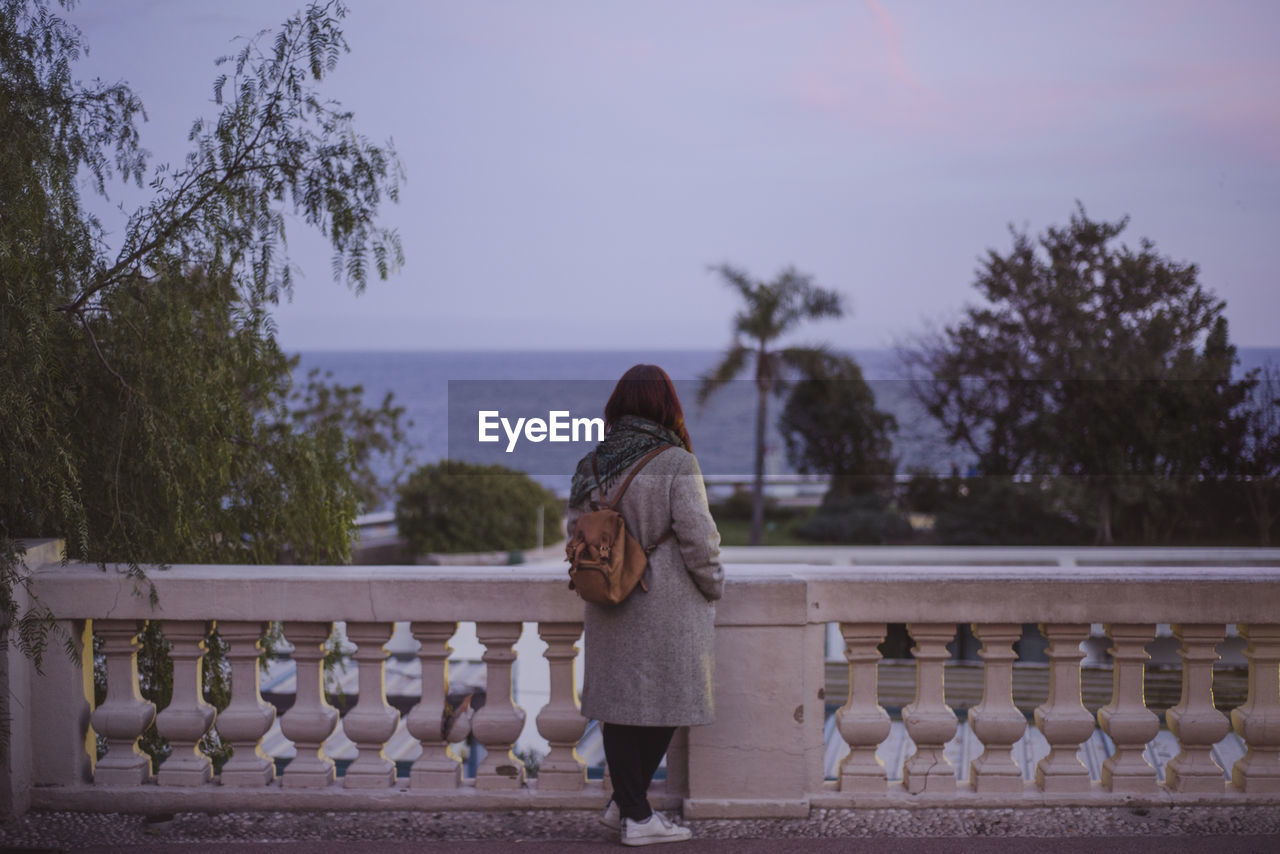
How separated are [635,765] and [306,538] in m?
2.99

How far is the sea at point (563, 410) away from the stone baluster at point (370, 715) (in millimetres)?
1079

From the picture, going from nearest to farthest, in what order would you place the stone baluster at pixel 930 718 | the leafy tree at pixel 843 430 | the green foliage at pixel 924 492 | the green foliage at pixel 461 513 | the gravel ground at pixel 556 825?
the gravel ground at pixel 556 825 → the stone baluster at pixel 930 718 → the green foliage at pixel 461 513 → the green foliage at pixel 924 492 → the leafy tree at pixel 843 430

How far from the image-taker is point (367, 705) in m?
4.04

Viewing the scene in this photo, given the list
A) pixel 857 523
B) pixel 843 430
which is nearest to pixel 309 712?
pixel 857 523

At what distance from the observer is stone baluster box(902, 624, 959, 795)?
12.9ft

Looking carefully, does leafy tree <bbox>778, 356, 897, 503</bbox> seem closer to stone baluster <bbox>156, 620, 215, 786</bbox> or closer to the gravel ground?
the gravel ground

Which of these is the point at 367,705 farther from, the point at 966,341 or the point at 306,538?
the point at 966,341

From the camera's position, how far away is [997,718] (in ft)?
13.0

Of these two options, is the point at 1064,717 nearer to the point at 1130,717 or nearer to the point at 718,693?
the point at 1130,717

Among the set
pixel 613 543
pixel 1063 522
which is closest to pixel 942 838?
pixel 613 543

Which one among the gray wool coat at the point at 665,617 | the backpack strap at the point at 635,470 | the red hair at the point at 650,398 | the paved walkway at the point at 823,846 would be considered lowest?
the paved walkway at the point at 823,846

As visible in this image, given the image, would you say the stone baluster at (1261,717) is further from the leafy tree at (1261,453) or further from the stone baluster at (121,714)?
the leafy tree at (1261,453)

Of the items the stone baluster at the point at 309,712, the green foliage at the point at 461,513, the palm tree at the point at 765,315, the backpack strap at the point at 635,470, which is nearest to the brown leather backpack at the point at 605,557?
the backpack strap at the point at 635,470

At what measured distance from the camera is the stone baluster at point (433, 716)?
3965mm
